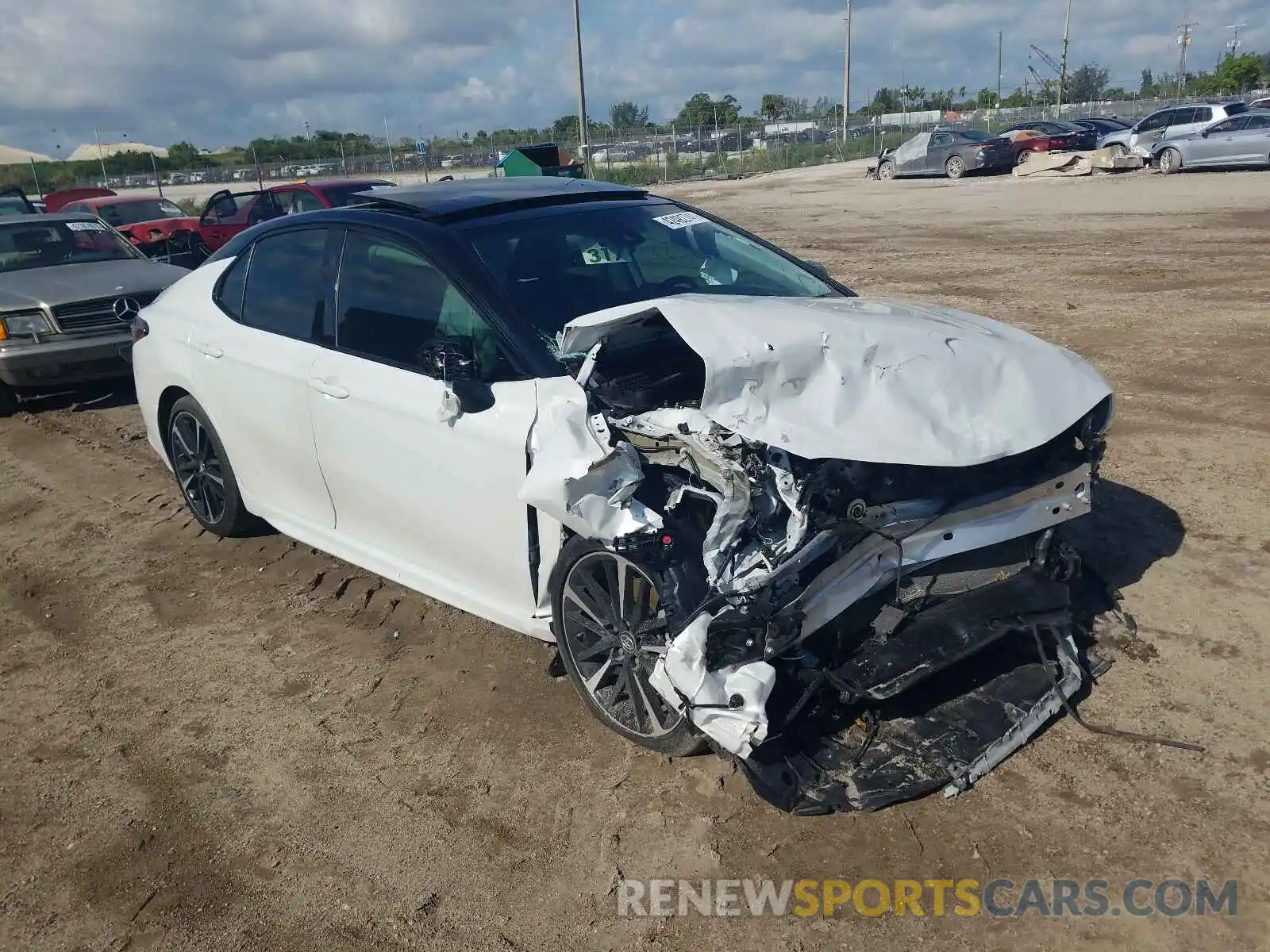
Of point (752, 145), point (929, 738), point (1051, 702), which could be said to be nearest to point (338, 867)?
point (929, 738)

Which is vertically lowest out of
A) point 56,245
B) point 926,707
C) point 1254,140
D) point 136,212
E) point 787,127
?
point 926,707

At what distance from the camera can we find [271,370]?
4762 millimetres

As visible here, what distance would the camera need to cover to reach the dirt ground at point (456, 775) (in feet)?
9.78

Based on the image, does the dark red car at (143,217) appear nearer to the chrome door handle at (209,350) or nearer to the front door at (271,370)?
the chrome door handle at (209,350)

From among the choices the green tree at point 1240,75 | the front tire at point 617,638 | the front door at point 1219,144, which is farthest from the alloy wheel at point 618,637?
the green tree at point 1240,75

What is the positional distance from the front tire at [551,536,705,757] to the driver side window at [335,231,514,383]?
792mm

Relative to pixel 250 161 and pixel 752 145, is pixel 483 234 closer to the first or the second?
pixel 752 145

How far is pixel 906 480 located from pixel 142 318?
15.0 ft

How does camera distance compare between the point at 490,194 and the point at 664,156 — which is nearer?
the point at 490,194

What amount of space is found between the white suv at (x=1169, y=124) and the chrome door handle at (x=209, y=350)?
27.8m

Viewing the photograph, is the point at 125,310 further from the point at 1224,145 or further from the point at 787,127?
the point at 787,127

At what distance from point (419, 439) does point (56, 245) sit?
317 inches

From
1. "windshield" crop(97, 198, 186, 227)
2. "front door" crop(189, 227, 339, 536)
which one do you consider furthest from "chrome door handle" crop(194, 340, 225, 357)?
"windshield" crop(97, 198, 186, 227)

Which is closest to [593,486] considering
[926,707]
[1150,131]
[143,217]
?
[926,707]
